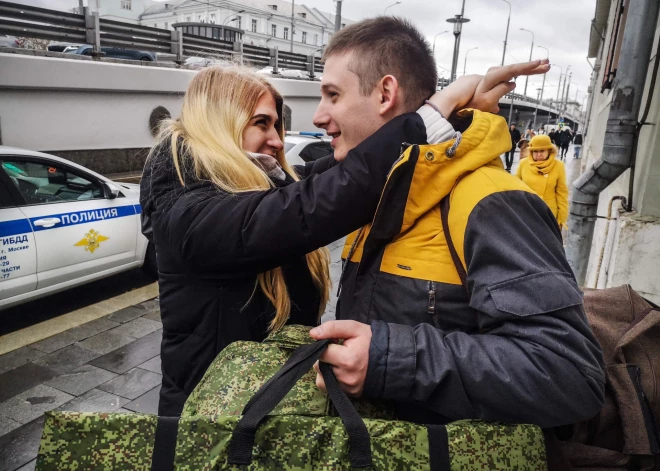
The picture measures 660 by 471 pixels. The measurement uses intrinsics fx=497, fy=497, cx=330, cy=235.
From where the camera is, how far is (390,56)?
1535 mm

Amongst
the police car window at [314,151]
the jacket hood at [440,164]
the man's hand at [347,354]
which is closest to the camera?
the man's hand at [347,354]

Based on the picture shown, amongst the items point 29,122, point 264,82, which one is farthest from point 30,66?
point 264,82

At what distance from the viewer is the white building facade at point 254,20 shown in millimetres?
67938

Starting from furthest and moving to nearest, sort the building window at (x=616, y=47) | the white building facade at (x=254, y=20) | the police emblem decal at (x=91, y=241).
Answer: the white building facade at (x=254, y=20)
the police emblem decal at (x=91, y=241)
the building window at (x=616, y=47)

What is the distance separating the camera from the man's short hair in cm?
153

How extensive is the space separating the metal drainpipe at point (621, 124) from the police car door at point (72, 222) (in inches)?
187

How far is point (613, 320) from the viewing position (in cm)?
158

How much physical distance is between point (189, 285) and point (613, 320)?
138 cm

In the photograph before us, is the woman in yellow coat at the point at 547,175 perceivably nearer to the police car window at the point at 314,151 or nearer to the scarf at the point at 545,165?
the scarf at the point at 545,165

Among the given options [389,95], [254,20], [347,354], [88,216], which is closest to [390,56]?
[389,95]

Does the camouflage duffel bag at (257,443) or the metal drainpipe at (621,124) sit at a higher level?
the metal drainpipe at (621,124)

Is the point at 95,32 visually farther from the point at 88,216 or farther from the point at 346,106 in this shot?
the point at 346,106

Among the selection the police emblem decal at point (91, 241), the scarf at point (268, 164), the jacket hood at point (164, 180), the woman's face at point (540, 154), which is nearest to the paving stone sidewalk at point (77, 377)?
the police emblem decal at point (91, 241)

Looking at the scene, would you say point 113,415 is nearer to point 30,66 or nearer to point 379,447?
point 379,447
